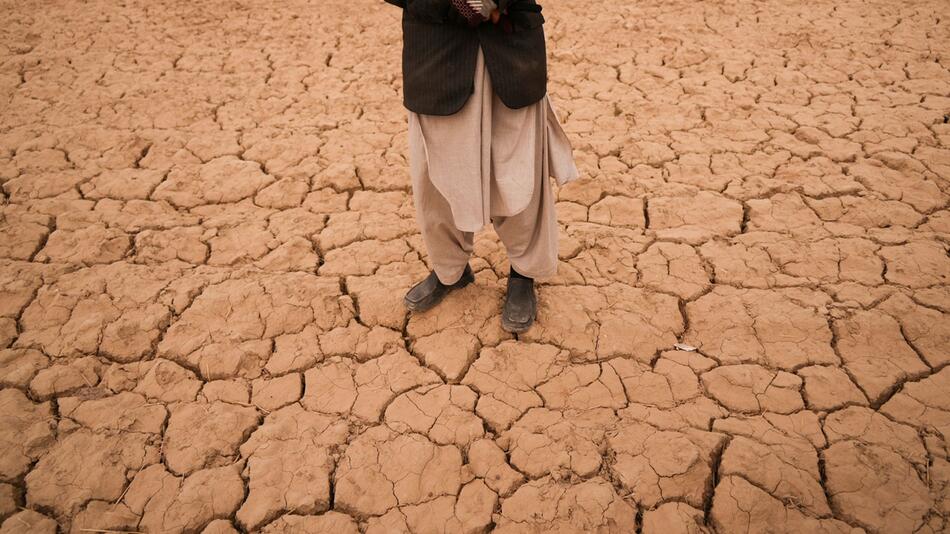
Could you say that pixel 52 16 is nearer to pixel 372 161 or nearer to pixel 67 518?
pixel 372 161

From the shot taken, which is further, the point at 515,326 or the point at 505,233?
the point at 515,326

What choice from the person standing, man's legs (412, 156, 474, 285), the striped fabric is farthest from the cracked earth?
the striped fabric

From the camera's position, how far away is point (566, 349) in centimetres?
194

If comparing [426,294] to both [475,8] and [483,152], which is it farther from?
[475,8]

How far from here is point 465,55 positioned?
1405mm

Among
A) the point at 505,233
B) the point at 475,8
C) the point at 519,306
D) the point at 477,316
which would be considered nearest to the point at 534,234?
the point at 505,233

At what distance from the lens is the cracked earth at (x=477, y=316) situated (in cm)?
154

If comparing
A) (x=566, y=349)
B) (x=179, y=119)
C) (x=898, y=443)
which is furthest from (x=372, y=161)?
(x=898, y=443)

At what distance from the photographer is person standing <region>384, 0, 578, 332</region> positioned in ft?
4.55

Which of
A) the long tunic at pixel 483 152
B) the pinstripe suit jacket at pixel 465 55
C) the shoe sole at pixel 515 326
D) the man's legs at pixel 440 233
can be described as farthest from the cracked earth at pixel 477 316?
the pinstripe suit jacket at pixel 465 55

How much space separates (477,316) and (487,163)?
710 millimetres

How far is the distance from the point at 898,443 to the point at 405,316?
1.61 metres

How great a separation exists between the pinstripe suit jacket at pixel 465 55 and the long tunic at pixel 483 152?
5cm

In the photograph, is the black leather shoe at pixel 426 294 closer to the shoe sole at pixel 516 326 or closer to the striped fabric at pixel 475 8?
the shoe sole at pixel 516 326
